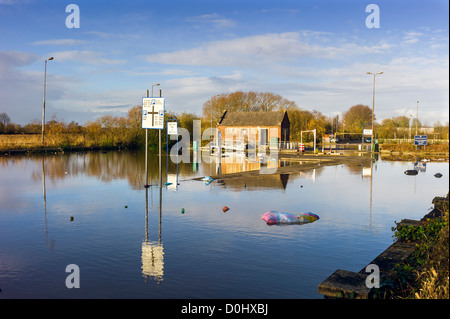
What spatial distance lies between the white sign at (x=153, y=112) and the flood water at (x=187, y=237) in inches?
125

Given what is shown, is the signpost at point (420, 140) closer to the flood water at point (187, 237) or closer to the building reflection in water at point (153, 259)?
the flood water at point (187, 237)

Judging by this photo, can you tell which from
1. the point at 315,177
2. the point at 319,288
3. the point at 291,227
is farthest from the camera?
the point at 315,177

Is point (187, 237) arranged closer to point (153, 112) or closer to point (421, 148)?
point (153, 112)

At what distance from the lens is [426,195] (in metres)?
17.1

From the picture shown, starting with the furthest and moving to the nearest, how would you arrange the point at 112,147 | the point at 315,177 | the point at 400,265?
1. the point at 112,147
2. the point at 315,177
3. the point at 400,265

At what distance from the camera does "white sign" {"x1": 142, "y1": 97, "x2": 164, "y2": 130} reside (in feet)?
64.2

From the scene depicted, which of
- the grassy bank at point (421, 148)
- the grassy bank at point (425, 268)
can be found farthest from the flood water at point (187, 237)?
the grassy bank at point (421, 148)

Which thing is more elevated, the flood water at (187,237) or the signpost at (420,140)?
the signpost at (420,140)

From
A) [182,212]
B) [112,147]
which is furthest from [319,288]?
[112,147]

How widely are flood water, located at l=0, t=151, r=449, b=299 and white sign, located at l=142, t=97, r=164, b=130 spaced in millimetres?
3178

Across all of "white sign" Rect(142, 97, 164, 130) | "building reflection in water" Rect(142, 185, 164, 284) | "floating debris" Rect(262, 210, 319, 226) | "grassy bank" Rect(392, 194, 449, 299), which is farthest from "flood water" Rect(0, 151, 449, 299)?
"white sign" Rect(142, 97, 164, 130)

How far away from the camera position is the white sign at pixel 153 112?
1956cm

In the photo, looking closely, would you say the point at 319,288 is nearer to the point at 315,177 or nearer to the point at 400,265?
the point at 400,265
